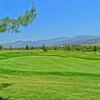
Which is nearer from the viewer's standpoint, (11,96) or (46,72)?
(11,96)

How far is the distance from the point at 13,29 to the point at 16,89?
10.0 feet

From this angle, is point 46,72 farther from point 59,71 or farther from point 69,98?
point 69,98

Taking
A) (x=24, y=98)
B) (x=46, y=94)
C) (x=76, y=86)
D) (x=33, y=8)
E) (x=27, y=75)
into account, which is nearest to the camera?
(x=24, y=98)

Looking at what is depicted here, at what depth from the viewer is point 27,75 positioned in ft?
92.9

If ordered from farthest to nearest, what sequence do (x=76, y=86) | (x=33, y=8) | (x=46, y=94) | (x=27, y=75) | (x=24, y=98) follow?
(x=27, y=75) → (x=76, y=86) → (x=33, y=8) → (x=46, y=94) → (x=24, y=98)

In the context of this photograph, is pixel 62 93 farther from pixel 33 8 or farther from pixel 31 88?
pixel 33 8

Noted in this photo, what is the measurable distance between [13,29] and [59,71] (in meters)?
11.2

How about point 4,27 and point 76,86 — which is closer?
point 4,27

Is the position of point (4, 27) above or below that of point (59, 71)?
above

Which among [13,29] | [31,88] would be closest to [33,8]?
[13,29]

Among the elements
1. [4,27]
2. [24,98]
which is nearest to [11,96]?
[24,98]

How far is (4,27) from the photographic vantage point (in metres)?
18.8

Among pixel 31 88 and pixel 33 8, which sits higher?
pixel 33 8

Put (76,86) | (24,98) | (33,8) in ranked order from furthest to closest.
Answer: (76,86) → (33,8) → (24,98)
